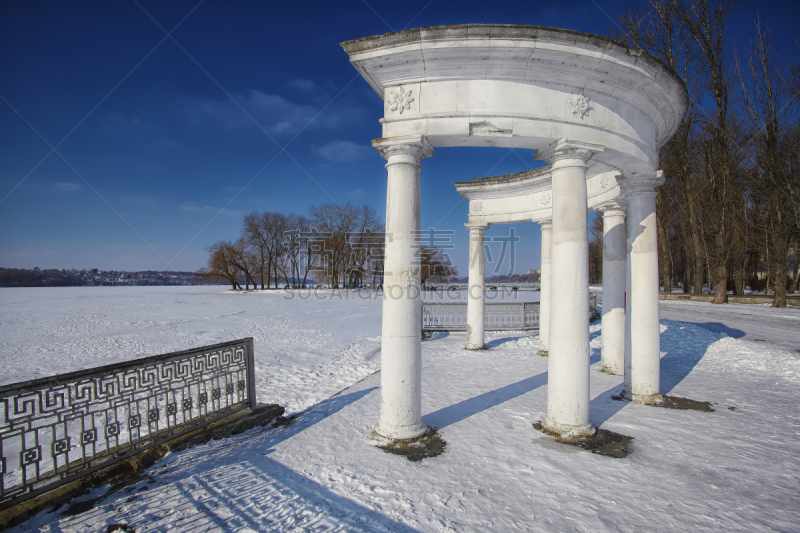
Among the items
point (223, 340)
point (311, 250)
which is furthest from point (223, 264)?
point (223, 340)

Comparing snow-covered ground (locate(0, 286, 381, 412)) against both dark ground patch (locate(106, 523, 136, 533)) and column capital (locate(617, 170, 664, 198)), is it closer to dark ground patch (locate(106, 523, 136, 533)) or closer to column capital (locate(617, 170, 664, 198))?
dark ground patch (locate(106, 523, 136, 533))

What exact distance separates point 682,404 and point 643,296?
217cm

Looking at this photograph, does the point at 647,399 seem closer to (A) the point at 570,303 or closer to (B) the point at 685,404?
(B) the point at 685,404

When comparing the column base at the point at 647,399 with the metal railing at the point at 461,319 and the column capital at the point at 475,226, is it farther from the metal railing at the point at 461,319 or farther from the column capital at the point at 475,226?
the metal railing at the point at 461,319

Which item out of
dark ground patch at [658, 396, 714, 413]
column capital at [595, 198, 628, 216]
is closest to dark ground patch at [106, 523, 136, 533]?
dark ground patch at [658, 396, 714, 413]

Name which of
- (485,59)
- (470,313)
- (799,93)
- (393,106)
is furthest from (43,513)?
(799,93)

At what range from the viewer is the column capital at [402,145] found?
5.42 m

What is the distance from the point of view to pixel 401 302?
5.47 meters

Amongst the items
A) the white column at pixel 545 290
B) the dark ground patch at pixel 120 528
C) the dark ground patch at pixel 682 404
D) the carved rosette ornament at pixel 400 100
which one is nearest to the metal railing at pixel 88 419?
the dark ground patch at pixel 120 528

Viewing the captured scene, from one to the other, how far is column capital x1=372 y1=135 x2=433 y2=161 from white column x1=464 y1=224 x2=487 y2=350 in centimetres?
765

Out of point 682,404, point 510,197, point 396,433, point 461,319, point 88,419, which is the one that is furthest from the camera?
point 461,319

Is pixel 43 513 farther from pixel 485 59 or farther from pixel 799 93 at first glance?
pixel 799 93

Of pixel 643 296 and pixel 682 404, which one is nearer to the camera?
pixel 682 404

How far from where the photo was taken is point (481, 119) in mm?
5406
